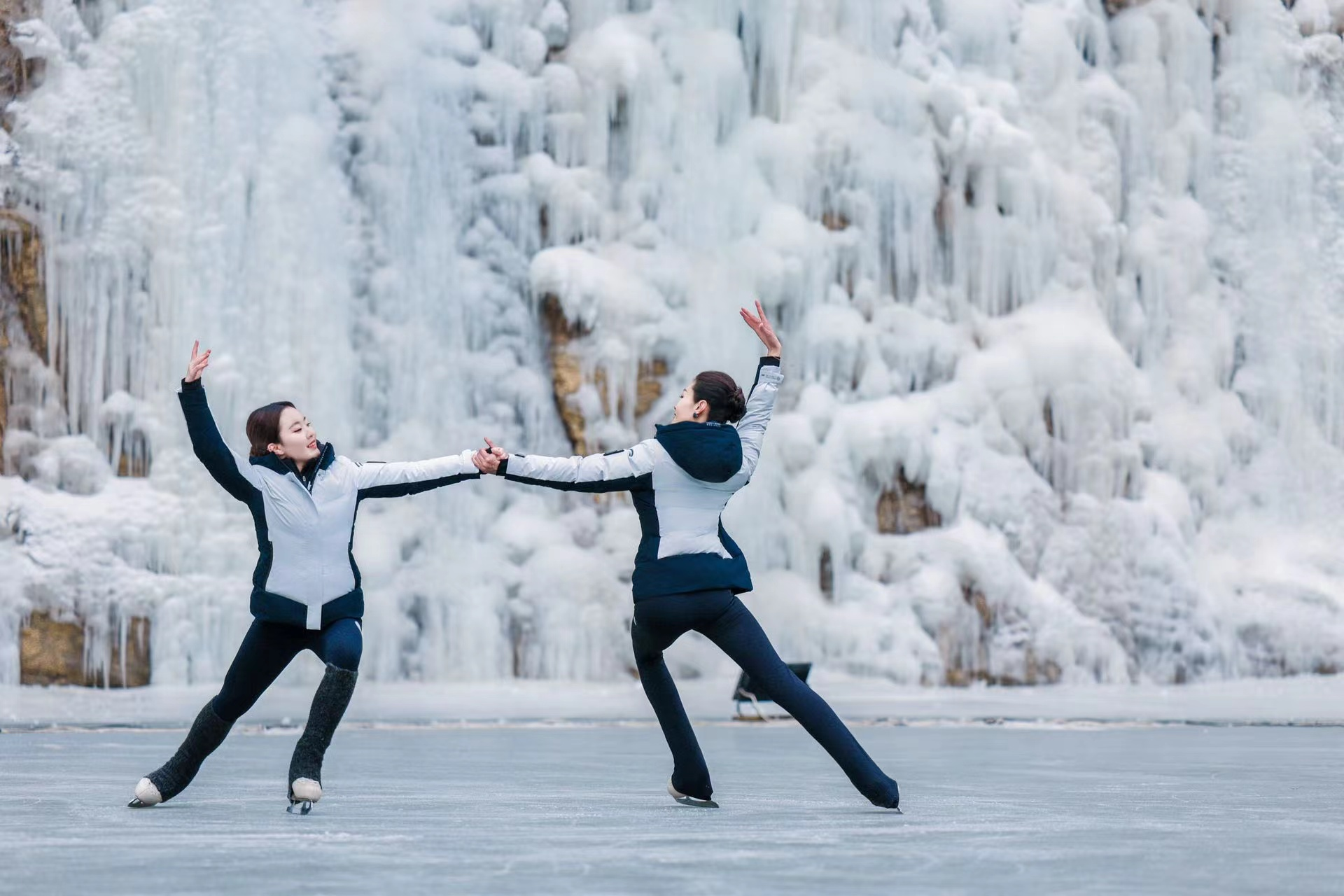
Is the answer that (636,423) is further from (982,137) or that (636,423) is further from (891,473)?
(982,137)

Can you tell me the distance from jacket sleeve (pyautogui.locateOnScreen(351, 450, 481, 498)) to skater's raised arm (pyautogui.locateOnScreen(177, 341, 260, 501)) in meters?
0.30

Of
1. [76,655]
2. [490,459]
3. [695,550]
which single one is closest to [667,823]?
[695,550]

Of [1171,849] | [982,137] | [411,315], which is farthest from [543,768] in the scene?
[982,137]

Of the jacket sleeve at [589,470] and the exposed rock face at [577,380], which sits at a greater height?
the exposed rock face at [577,380]

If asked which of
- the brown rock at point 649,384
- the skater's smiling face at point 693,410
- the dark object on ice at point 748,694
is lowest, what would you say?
the dark object on ice at point 748,694

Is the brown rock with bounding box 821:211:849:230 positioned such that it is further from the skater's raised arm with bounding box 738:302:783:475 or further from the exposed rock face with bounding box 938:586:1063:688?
the skater's raised arm with bounding box 738:302:783:475

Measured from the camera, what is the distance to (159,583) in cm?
1234

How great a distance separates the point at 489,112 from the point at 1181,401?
21.5 ft

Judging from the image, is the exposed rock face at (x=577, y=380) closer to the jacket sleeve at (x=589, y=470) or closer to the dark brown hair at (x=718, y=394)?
the dark brown hair at (x=718, y=394)

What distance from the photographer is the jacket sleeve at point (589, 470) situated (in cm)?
485

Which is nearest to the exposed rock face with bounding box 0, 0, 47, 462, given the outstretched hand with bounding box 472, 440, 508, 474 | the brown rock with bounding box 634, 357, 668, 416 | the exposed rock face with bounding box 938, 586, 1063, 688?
the brown rock with bounding box 634, 357, 668, 416

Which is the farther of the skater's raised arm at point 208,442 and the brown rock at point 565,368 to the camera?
the brown rock at point 565,368

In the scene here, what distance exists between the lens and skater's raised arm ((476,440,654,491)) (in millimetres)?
4852

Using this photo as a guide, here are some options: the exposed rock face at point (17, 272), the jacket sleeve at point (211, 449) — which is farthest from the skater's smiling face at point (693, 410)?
the exposed rock face at point (17, 272)
